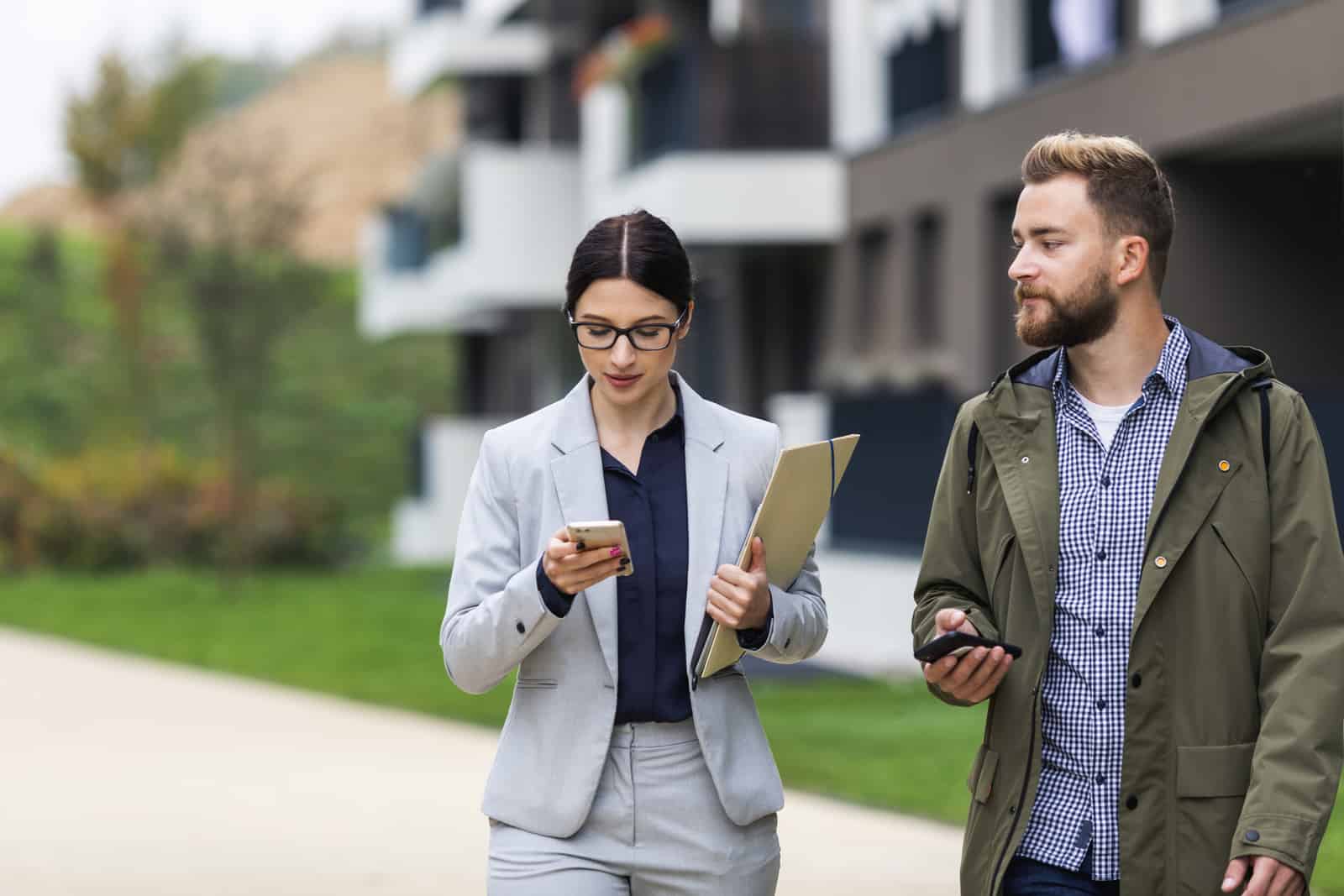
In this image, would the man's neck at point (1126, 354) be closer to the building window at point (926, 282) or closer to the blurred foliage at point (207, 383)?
the building window at point (926, 282)

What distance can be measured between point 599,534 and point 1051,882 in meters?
0.97

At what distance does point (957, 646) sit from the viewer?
3.98 meters

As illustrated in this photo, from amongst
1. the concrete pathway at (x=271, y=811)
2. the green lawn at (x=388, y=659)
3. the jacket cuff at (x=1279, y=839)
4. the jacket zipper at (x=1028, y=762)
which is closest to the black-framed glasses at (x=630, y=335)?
the jacket zipper at (x=1028, y=762)

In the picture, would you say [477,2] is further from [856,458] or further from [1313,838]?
[1313,838]

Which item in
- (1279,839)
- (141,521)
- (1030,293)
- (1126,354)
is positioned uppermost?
(1030,293)

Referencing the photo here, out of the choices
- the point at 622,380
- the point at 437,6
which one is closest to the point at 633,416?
the point at 622,380

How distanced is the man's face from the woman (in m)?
0.65

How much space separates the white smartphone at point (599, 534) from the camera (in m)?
4.00

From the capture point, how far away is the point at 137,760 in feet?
42.4

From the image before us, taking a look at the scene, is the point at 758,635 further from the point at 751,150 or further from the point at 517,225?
the point at 517,225

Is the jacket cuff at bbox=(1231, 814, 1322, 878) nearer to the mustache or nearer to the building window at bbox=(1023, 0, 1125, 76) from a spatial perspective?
the mustache

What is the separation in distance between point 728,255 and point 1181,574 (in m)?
21.5

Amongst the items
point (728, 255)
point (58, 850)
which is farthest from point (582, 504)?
point (728, 255)

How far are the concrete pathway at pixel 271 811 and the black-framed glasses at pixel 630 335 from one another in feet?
15.6
